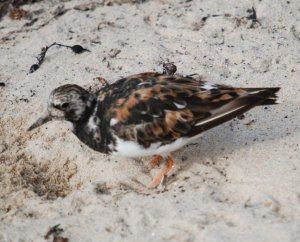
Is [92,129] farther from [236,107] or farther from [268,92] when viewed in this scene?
[268,92]

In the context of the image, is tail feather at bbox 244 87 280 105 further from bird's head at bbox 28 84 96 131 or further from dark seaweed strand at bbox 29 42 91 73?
dark seaweed strand at bbox 29 42 91 73

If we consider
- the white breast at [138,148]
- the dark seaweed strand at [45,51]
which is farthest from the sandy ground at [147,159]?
the white breast at [138,148]

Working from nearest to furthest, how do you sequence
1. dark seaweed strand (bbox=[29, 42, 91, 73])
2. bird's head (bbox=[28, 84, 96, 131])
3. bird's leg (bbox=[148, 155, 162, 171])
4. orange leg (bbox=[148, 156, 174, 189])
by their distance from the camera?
bird's head (bbox=[28, 84, 96, 131])
orange leg (bbox=[148, 156, 174, 189])
bird's leg (bbox=[148, 155, 162, 171])
dark seaweed strand (bbox=[29, 42, 91, 73])

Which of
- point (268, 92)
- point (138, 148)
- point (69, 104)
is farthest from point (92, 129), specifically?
point (268, 92)

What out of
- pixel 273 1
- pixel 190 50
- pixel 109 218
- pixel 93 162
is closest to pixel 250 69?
pixel 190 50

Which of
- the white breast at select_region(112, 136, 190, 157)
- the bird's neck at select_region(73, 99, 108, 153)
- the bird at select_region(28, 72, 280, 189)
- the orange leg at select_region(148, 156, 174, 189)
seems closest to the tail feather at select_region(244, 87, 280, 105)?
the bird at select_region(28, 72, 280, 189)

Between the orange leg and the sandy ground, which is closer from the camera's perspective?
the sandy ground

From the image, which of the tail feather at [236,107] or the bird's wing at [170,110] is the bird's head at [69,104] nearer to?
the bird's wing at [170,110]
